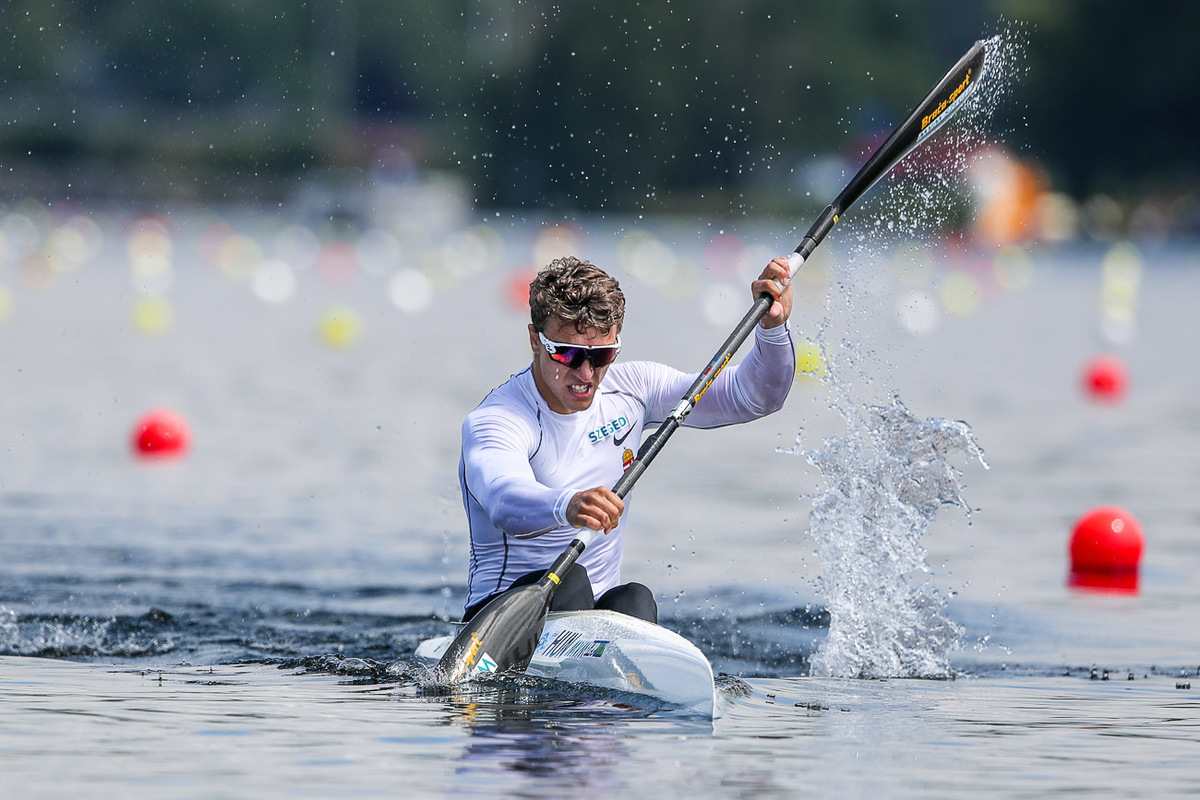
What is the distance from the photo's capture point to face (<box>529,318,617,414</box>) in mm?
6680

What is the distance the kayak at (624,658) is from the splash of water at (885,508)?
1.94m

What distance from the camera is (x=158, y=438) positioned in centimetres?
1471

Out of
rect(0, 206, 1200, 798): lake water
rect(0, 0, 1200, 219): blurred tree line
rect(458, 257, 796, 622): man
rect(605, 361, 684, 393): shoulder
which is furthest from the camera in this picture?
rect(0, 0, 1200, 219): blurred tree line

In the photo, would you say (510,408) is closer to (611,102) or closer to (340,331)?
(340,331)

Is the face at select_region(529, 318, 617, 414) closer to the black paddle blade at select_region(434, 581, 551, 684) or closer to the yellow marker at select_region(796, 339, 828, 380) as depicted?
the black paddle blade at select_region(434, 581, 551, 684)

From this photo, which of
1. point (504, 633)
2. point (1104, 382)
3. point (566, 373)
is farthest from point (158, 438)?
point (1104, 382)

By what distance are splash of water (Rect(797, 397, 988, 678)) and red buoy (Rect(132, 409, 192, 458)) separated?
707cm

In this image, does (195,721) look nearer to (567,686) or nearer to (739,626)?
(567,686)

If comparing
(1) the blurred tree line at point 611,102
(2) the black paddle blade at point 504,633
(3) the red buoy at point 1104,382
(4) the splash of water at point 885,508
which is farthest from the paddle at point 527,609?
(1) the blurred tree line at point 611,102

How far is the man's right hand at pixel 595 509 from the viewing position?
6.38m

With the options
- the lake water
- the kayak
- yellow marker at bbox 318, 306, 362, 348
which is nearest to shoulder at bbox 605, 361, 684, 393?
the kayak

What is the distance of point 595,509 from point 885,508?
2913 mm

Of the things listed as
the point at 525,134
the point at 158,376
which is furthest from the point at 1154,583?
the point at 525,134

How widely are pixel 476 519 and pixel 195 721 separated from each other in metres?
1.30
